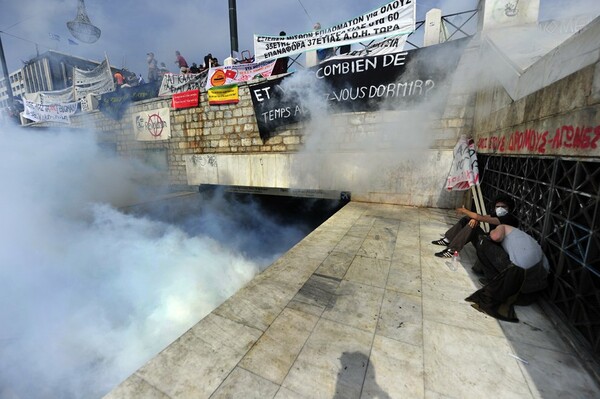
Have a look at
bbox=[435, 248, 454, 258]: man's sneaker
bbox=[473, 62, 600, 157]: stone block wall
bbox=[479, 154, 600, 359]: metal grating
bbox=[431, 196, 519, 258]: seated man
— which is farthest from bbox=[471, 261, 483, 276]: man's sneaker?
bbox=[473, 62, 600, 157]: stone block wall

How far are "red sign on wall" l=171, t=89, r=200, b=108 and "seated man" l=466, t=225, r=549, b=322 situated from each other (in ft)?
36.1

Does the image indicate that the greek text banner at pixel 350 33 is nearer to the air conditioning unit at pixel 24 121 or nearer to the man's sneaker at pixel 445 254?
the man's sneaker at pixel 445 254

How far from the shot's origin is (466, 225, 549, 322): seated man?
2656mm

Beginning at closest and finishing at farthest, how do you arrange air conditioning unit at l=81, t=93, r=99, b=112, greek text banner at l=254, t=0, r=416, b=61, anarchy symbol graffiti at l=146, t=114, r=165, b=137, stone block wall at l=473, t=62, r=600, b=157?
stone block wall at l=473, t=62, r=600, b=157 < greek text banner at l=254, t=0, r=416, b=61 < anarchy symbol graffiti at l=146, t=114, r=165, b=137 < air conditioning unit at l=81, t=93, r=99, b=112

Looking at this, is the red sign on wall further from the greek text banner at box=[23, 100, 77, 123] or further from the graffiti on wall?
the graffiti on wall

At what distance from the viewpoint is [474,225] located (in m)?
3.76

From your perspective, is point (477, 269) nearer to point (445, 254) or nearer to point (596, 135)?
point (445, 254)

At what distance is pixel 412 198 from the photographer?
293 inches

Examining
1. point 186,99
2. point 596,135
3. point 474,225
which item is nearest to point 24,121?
point 186,99

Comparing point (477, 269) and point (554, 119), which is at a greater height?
point (554, 119)

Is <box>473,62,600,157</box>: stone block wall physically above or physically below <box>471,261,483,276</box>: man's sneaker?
above

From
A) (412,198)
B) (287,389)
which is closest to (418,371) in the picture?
(287,389)

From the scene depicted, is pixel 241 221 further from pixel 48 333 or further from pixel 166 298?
pixel 48 333

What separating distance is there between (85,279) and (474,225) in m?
7.12
